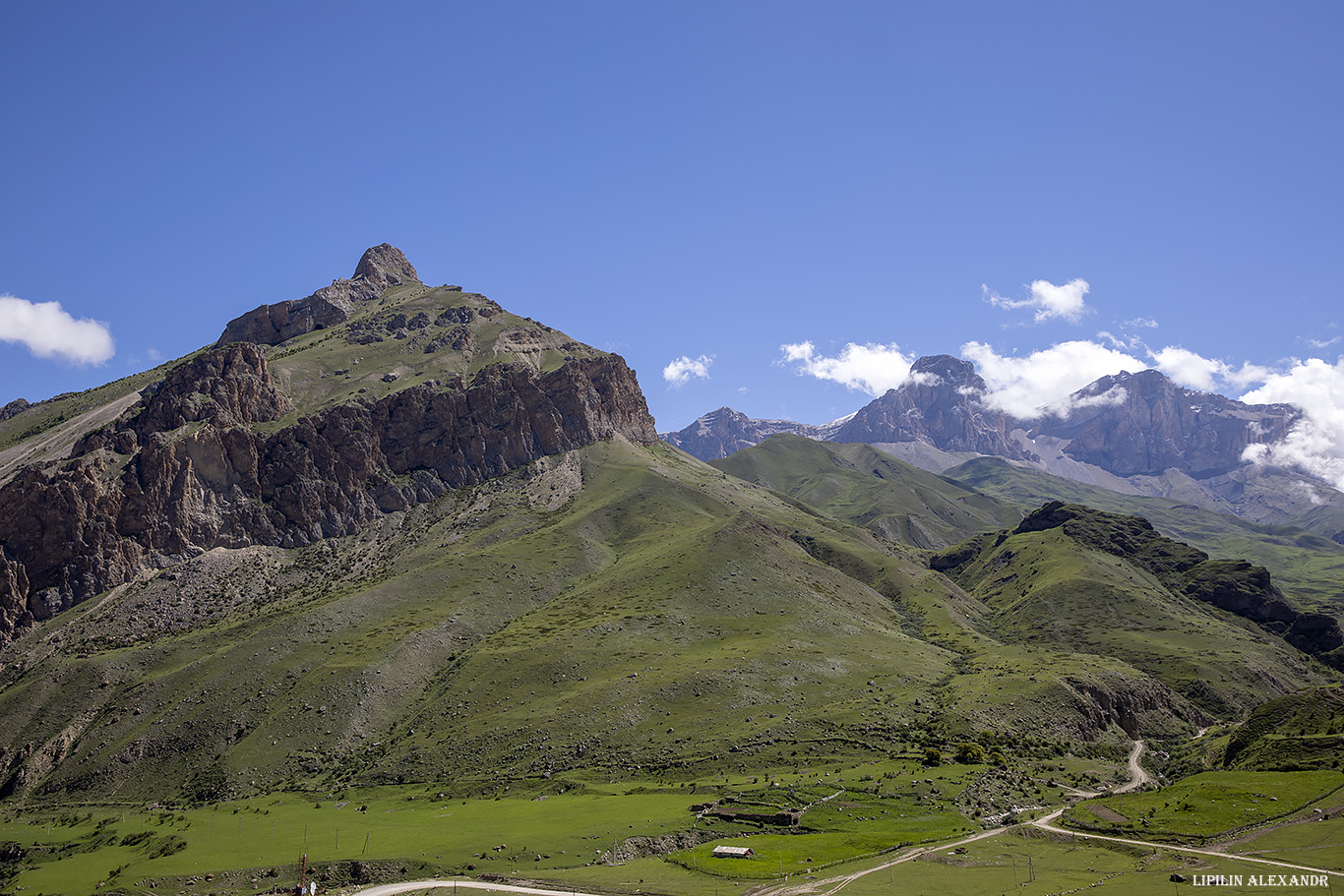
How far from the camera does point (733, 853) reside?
95312mm

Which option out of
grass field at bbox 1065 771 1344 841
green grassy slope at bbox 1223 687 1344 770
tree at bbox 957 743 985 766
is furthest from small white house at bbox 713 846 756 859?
green grassy slope at bbox 1223 687 1344 770

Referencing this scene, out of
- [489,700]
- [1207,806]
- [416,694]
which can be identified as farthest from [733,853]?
[416,694]

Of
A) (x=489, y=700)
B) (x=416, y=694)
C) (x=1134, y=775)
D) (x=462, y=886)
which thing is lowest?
(x=1134, y=775)

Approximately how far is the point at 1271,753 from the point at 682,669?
9301 cm

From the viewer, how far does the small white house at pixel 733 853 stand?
312ft

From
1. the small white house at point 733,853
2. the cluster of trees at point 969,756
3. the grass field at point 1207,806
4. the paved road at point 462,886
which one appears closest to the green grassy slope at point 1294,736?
the grass field at point 1207,806

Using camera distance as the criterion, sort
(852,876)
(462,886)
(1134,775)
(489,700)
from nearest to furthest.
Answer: (852,876), (462,886), (1134,775), (489,700)

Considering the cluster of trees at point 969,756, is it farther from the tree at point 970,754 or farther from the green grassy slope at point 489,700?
the green grassy slope at point 489,700

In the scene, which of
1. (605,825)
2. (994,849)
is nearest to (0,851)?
(605,825)

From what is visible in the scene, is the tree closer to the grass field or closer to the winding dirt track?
the grass field

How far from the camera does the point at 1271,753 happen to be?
11438cm

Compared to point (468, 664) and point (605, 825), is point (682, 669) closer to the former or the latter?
point (468, 664)

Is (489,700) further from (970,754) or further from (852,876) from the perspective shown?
(852,876)

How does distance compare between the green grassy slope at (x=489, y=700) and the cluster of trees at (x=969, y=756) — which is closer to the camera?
the cluster of trees at (x=969, y=756)
